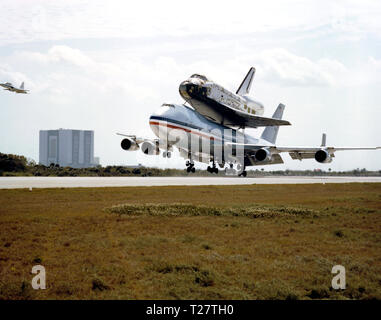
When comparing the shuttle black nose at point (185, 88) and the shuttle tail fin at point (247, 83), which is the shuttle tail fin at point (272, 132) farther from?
the shuttle black nose at point (185, 88)

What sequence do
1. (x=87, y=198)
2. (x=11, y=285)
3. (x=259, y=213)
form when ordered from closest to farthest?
(x=11, y=285) < (x=259, y=213) < (x=87, y=198)

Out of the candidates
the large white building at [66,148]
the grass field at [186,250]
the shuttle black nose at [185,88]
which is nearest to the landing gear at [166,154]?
the shuttle black nose at [185,88]

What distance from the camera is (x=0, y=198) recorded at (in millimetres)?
24203

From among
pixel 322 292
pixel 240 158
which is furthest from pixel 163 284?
pixel 240 158

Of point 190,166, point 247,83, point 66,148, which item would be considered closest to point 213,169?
point 190,166

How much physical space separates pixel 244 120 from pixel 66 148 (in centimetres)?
12063

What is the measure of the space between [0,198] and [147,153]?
29.3 meters

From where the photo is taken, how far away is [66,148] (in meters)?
174

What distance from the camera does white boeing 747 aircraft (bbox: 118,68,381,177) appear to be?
46.8m

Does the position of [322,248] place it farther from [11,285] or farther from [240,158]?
[240,158]

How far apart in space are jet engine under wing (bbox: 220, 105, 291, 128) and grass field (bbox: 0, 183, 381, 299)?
4263cm

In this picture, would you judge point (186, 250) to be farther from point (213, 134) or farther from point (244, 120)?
point (244, 120)

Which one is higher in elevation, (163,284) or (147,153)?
(147,153)

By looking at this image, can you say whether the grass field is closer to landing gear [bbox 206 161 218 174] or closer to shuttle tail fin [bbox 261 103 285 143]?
landing gear [bbox 206 161 218 174]
